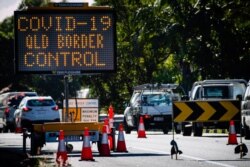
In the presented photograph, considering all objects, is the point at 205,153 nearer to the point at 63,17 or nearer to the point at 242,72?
the point at 63,17

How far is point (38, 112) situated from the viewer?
43844 mm

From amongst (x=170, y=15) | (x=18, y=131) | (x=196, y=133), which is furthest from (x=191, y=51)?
(x=196, y=133)

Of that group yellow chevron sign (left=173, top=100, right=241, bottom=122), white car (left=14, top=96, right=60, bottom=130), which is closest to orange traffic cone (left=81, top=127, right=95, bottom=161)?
yellow chevron sign (left=173, top=100, right=241, bottom=122)

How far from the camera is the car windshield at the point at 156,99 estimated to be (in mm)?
43531

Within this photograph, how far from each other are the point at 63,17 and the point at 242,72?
25302mm

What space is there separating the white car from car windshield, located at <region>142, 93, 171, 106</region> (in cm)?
373

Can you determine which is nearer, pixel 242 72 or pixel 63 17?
pixel 63 17

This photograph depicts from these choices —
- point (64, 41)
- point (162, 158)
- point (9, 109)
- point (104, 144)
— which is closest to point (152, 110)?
point (9, 109)

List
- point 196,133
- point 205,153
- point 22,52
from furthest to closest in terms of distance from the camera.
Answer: point 196,133 < point 22,52 < point 205,153

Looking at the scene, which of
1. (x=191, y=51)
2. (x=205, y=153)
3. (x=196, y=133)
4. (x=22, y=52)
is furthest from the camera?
(x=191, y=51)

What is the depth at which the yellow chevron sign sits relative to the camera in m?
22.8

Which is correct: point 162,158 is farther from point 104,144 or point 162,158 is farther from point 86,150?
point 104,144

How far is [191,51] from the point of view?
1973 inches

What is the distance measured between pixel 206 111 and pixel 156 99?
20678mm
